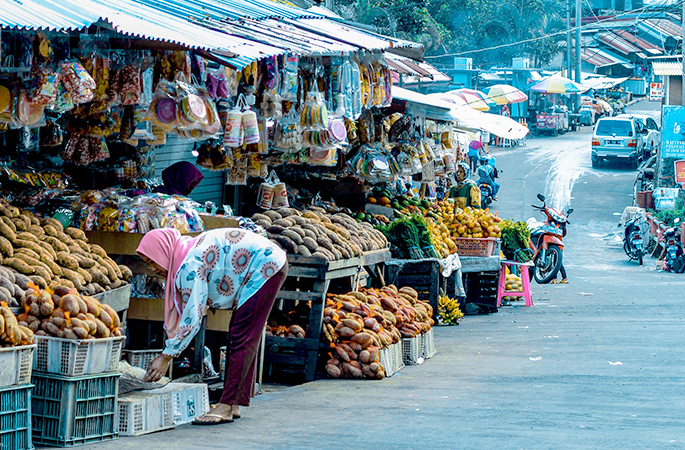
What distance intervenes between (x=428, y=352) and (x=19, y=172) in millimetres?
4008

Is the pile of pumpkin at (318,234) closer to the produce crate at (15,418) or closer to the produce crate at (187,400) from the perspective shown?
the produce crate at (187,400)

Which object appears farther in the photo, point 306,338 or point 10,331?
point 306,338

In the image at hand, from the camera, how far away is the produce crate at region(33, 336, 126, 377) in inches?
200

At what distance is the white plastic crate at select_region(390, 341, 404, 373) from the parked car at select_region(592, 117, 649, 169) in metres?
25.4

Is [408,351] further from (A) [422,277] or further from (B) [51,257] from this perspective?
(B) [51,257]

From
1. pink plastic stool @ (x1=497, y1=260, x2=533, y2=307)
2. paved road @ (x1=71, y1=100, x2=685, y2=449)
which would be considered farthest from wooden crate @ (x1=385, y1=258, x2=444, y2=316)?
pink plastic stool @ (x1=497, y1=260, x2=533, y2=307)

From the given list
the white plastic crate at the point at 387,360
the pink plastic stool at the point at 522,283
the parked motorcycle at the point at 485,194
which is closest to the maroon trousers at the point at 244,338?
the white plastic crate at the point at 387,360

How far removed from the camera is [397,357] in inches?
320

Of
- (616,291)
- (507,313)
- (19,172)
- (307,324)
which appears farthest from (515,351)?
(616,291)

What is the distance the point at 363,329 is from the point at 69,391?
10.4 ft

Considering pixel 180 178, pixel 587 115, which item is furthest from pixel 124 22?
pixel 587 115

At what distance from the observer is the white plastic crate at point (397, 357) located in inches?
315

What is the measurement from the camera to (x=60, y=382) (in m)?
5.05

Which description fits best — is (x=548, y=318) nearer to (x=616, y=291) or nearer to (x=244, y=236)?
(x=616, y=291)
